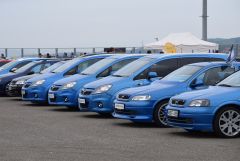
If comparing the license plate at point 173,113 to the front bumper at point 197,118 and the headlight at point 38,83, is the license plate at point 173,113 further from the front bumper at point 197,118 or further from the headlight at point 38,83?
the headlight at point 38,83

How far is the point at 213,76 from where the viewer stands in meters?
14.8

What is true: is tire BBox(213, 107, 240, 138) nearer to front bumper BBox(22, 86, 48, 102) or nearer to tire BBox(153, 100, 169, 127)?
tire BBox(153, 100, 169, 127)

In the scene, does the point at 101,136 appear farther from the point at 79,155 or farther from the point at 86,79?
the point at 86,79

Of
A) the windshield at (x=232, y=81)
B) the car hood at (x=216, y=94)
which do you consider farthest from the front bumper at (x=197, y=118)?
the windshield at (x=232, y=81)

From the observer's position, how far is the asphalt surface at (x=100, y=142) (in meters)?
10.2

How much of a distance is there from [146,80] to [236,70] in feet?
7.65

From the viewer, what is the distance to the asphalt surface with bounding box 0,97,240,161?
10.2 metres

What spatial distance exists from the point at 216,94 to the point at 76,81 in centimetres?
693

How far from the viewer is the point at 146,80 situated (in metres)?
16.4

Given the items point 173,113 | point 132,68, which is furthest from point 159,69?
point 173,113

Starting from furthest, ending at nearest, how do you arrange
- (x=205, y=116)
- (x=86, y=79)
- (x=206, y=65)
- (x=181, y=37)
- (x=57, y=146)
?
(x=181, y=37) → (x=86, y=79) → (x=206, y=65) → (x=205, y=116) → (x=57, y=146)

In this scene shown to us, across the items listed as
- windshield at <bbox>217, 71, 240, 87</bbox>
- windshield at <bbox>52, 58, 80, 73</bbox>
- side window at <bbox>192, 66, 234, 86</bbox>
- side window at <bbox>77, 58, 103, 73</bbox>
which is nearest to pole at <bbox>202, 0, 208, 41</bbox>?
windshield at <bbox>52, 58, 80, 73</bbox>

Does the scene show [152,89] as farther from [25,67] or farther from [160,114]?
[25,67]

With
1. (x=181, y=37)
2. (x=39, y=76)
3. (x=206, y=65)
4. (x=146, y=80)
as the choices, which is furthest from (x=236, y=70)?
(x=181, y=37)
